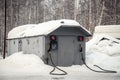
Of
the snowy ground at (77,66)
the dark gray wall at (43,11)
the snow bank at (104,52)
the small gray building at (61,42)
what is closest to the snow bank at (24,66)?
the snowy ground at (77,66)

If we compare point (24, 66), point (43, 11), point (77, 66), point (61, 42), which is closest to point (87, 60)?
point (77, 66)

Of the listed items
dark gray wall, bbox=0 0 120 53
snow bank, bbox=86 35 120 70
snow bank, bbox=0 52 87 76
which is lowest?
snow bank, bbox=0 52 87 76

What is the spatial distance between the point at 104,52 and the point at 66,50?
3.48 meters

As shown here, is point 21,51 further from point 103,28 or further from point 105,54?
point 103,28

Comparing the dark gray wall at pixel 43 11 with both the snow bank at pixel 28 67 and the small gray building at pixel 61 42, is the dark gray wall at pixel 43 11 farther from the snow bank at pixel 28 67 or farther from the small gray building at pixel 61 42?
the snow bank at pixel 28 67

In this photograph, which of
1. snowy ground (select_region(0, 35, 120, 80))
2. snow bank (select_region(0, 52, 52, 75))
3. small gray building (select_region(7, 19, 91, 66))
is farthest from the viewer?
small gray building (select_region(7, 19, 91, 66))

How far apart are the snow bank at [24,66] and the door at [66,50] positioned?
1.45 m

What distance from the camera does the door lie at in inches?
762

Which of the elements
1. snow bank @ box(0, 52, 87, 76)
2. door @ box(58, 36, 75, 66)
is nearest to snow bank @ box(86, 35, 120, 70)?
door @ box(58, 36, 75, 66)

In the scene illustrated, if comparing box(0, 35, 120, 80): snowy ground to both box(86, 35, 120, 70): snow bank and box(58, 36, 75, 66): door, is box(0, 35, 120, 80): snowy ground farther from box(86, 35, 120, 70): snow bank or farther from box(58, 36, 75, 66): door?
box(58, 36, 75, 66): door

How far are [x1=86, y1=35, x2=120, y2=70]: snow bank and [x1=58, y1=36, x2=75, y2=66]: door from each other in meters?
1.50

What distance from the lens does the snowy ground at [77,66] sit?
1471cm

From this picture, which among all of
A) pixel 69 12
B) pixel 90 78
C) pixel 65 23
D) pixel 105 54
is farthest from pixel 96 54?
pixel 69 12

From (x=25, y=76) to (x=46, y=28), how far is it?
18.7ft
